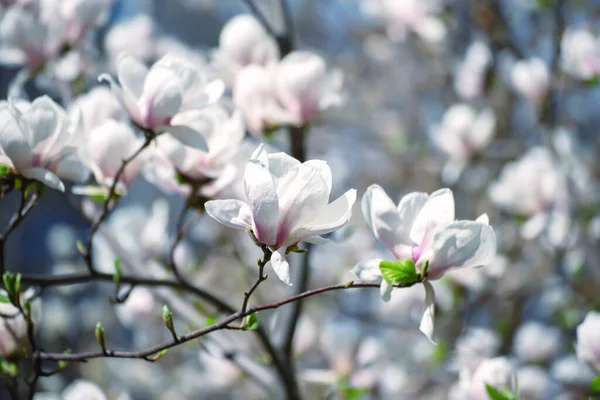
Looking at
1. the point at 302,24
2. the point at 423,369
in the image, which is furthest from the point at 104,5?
the point at 302,24

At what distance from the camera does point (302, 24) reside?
21.7 ft

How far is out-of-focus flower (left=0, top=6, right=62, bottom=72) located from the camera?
3.85 ft

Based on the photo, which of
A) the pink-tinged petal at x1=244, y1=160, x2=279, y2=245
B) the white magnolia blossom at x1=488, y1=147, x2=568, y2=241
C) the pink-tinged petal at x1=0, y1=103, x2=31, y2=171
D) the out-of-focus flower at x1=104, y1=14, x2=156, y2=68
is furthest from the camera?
the out-of-focus flower at x1=104, y1=14, x2=156, y2=68

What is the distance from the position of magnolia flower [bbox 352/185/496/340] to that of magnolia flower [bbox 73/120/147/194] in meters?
0.42

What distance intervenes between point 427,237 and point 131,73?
465 mm

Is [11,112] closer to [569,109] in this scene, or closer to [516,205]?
[516,205]

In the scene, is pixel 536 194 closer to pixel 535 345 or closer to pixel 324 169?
pixel 535 345

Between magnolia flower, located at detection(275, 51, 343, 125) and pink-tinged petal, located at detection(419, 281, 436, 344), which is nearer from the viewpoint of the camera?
pink-tinged petal, located at detection(419, 281, 436, 344)

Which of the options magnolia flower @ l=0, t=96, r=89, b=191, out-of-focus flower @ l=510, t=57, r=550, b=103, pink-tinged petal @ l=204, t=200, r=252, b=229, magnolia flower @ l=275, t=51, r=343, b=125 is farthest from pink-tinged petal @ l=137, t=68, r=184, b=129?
out-of-focus flower @ l=510, t=57, r=550, b=103

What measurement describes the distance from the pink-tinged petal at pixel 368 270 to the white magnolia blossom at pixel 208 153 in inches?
12.3

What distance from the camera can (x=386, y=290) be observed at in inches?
26.8

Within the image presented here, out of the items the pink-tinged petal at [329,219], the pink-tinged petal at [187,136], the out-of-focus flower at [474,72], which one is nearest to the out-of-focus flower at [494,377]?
the pink-tinged petal at [329,219]

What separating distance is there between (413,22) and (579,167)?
0.84m

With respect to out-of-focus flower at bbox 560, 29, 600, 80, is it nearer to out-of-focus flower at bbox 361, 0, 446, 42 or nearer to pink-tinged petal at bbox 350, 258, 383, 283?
out-of-focus flower at bbox 361, 0, 446, 42
